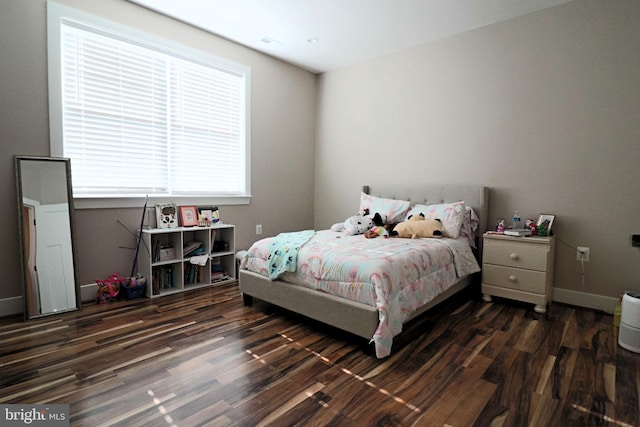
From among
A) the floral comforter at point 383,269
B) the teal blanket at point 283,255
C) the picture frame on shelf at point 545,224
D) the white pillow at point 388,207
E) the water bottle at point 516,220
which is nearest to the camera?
the floral comforter at point 383,269

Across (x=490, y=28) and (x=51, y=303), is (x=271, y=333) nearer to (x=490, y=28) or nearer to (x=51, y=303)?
(x=51, y=303)

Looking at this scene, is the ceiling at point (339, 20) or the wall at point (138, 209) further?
the ceiling at point (339, 20)

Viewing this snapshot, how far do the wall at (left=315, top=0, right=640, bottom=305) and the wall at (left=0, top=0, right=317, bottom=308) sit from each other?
1.18 meters

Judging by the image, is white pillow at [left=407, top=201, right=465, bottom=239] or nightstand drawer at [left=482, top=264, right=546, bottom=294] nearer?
nightstand drawer at [left=482, top=264, right=546, bottom=294]

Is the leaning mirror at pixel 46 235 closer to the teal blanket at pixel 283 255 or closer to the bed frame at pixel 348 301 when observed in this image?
the bed frame at pixel 348 301

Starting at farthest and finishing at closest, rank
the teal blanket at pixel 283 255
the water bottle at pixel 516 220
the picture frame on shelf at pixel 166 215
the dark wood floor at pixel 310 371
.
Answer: the picture frame on shelf at pixel 166 215 → the water bottle at pixel 516 220 → the teal blanket at pixel 283 255 → the dark wood floor at pixel 310 371

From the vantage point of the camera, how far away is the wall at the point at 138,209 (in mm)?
2604

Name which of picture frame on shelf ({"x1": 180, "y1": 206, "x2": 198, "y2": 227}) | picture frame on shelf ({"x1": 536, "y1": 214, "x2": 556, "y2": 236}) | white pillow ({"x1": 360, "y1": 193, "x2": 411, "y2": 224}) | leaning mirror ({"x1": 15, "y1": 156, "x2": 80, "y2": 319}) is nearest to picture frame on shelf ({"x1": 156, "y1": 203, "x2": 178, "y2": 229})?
picture frame on shelf ({"x1": 180, "y1": 206, "x2": 198, "y2": 227})

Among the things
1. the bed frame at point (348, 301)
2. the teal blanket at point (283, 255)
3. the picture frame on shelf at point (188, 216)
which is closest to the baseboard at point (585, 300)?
the bed frame at point (348, 301)

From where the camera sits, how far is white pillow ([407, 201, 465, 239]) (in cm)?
320

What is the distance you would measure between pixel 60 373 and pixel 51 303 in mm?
1062

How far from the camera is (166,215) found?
3.39 m

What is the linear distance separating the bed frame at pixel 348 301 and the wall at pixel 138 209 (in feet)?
4.08

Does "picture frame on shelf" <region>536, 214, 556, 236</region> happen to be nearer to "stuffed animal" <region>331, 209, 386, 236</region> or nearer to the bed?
the bed
